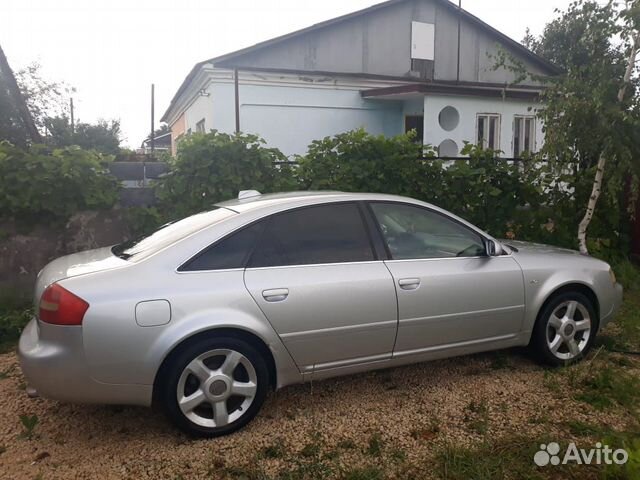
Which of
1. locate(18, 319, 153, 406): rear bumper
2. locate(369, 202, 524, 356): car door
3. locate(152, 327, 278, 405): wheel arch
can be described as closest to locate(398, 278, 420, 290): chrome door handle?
locate(369, 202, 524, 356): car door

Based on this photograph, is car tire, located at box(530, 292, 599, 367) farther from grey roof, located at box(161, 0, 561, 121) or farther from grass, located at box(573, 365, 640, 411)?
grey roof, located at box(161, 0, 561, 121)

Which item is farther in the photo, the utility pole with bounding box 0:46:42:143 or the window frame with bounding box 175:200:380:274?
the utility pole with bounding box 0:46:42:143

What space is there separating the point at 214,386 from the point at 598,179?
5356mm

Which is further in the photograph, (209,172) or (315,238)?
(209,172)

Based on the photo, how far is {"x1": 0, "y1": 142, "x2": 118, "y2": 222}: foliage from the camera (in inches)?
206

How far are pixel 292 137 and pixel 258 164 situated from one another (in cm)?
845

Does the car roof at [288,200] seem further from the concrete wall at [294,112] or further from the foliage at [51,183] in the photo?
the concrete wall at [294,112]

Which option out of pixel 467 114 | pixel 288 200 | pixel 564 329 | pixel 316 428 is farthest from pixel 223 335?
pixel 467 114

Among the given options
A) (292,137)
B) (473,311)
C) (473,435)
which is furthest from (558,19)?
(292,137)

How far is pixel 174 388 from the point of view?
297 cm

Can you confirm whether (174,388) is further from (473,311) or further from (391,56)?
(391,56)

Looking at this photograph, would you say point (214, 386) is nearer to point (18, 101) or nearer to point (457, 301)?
point (457, 301)

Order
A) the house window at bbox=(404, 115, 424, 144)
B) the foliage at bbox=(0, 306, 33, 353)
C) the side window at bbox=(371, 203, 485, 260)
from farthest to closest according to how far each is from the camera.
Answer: the house window at bbox=(404, 115, 424, 144)
the foliage at bbox=(0, 306, 33, 353)
the side window at bbox=(371, 203, 485, 260)

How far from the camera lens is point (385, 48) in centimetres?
1645
